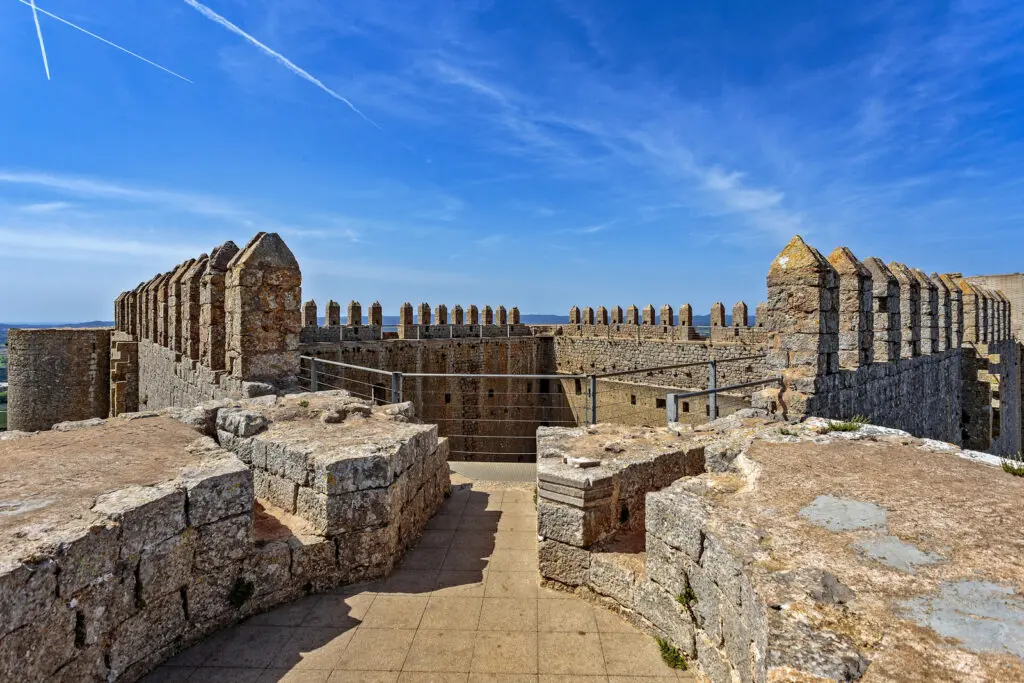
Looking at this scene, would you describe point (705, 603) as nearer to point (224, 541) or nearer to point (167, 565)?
point (224, 541)

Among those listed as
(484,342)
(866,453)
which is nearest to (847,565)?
(866,453)

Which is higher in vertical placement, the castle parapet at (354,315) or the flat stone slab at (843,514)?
the castle parapet at (354,315)

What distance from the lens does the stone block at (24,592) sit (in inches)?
96.3

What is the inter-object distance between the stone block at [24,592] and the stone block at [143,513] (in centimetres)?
44

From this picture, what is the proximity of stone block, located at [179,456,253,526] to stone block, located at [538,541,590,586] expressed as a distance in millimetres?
2335

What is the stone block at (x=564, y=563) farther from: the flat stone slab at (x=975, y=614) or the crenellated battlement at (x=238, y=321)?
the crenellated battlement at (x=238, y=321)

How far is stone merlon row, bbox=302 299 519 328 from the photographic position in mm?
15547

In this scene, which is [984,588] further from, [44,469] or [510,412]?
[510,412]

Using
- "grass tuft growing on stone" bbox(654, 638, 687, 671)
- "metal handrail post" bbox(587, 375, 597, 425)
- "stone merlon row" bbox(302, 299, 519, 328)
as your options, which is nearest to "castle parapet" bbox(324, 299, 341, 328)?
"stone merlon row" bbox(302, 299, 519, 328)

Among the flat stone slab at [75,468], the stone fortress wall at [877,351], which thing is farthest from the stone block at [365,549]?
the stone fortress wall at [877,351]

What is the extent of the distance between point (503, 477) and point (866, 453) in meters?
4.36

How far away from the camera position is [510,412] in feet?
69.5

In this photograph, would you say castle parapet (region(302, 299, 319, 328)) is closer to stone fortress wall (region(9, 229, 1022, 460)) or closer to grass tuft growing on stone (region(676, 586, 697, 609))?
stone fortress wall (region(9, 229, 1022, 460))

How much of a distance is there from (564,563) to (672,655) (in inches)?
41.7
